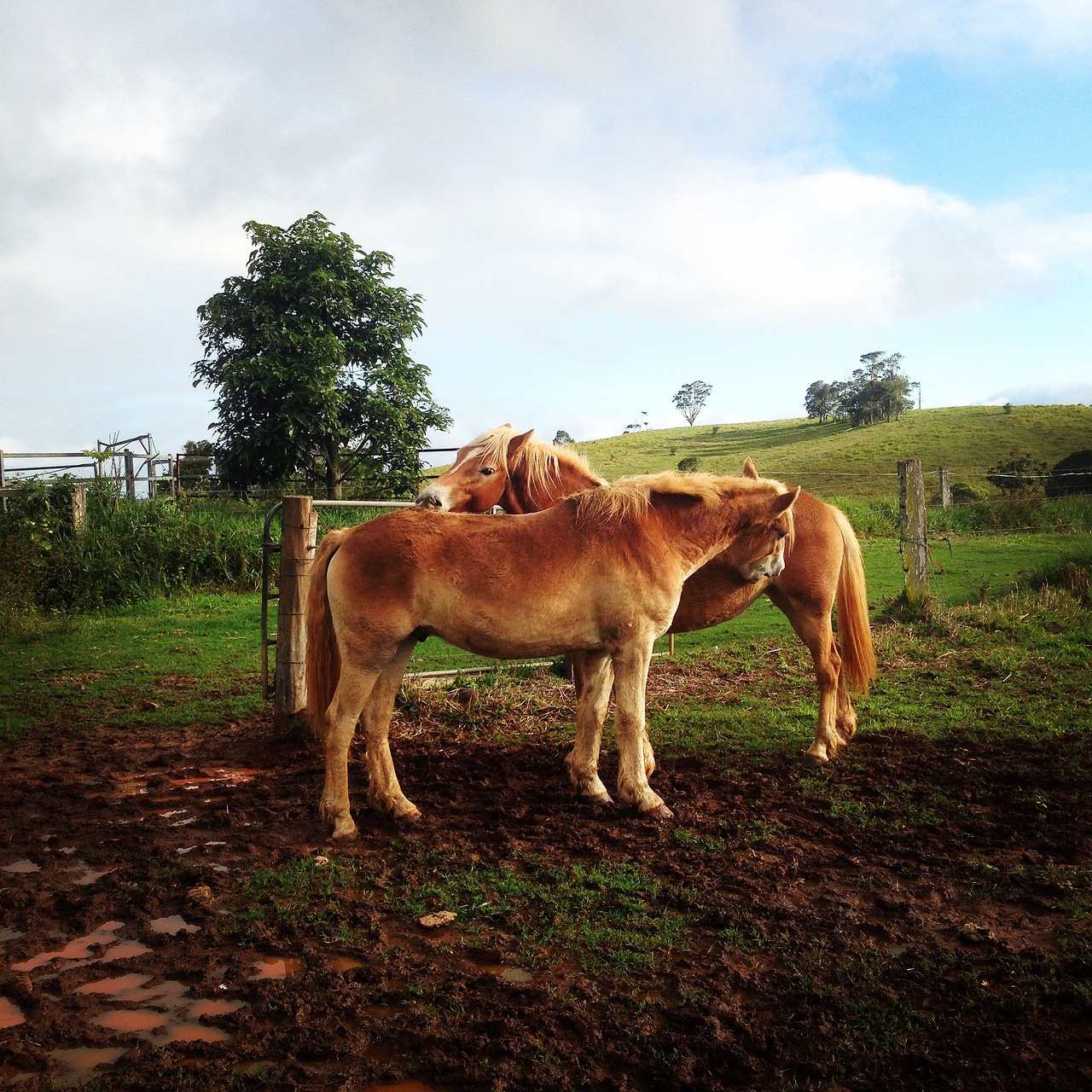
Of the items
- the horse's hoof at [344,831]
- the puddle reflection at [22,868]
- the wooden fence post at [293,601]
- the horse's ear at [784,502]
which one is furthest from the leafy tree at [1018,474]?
the puddle reflection at [22,868]

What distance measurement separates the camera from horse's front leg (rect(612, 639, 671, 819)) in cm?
497

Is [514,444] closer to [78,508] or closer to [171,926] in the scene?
[171,926]

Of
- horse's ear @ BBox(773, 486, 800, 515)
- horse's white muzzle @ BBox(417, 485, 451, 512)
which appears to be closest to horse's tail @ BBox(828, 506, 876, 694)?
horse's ear @ BBox(773, 486, 800, 515)

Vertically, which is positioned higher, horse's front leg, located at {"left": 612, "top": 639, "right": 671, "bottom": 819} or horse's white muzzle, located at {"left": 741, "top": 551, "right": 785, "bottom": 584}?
horse's white muzzle, located at {"left": 741, "top": 551, "right": 785, "bottom": 584}

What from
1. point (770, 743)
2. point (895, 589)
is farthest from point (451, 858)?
point (895, 589)

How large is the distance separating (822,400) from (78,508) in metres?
72.5

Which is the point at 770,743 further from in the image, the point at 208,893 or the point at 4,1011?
the point at 4,1011

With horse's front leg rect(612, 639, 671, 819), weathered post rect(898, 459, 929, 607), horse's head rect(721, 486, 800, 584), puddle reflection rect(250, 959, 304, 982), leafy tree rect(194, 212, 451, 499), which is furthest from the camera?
leafy tree rect(194, 212, 451, 499)

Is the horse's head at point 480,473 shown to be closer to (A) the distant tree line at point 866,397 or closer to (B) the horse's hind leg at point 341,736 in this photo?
(B) the horse's hind leg at point 341,736

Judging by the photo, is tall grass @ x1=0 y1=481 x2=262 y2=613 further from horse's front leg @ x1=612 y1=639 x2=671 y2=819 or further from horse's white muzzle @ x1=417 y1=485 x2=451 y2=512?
horse's front leg @ x1=612 y1=639 x2=671 y2=819

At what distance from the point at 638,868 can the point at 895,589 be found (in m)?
10.6

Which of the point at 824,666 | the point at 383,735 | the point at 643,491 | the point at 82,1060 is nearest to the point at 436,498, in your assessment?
the point at 643,491

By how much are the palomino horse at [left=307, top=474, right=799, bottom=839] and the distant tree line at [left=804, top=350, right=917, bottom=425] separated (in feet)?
204

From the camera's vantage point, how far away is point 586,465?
6.27m
